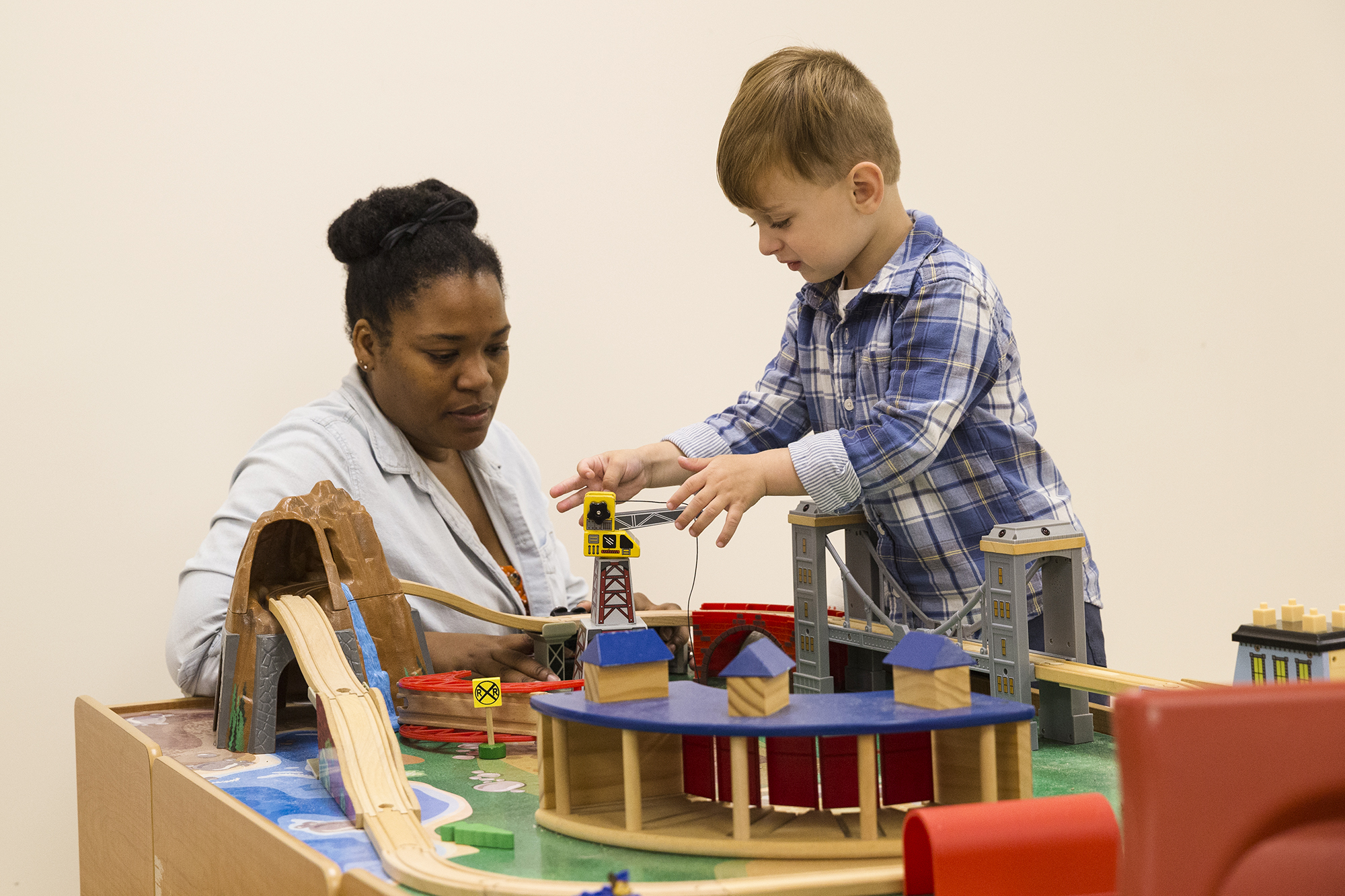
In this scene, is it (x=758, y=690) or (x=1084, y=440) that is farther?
(x=1084, y=440)

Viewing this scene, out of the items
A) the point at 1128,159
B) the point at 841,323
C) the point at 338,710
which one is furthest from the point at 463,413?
the point at 1128,159

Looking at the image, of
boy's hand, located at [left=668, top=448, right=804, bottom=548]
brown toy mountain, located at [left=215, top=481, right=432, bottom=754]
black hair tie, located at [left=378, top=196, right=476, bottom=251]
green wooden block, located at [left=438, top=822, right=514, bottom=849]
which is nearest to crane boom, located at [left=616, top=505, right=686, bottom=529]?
boy's hand, located at [left=668, top=448, right=804, bottom=548]

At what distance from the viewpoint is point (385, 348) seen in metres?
1.42

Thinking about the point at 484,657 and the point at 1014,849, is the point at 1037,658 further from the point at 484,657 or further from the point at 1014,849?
the point at 484,657

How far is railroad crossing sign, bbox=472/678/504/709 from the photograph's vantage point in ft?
3.23

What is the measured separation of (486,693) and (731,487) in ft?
0.94

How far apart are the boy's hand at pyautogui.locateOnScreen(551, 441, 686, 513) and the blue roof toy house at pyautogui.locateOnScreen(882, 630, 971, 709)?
52 cm

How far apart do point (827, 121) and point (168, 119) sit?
1061 mm

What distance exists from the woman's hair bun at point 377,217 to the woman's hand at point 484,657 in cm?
55

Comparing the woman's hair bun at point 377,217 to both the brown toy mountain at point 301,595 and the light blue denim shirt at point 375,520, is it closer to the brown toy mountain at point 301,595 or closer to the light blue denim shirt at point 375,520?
the light blue denim shirt at point 375,520

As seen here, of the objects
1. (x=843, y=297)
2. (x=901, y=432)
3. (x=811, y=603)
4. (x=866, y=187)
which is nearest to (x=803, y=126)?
(x=866, y=187)

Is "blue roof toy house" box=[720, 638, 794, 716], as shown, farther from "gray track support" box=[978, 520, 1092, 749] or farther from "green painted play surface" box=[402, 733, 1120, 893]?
"gray track support" box=[978, 520, 1092, 749]

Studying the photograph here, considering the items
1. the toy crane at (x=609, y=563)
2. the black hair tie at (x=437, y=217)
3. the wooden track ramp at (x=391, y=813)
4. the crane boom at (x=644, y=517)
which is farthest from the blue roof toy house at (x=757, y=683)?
the black hair tie at (x=437, y=217)

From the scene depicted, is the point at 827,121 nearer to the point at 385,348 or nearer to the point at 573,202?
the point at 385,348
